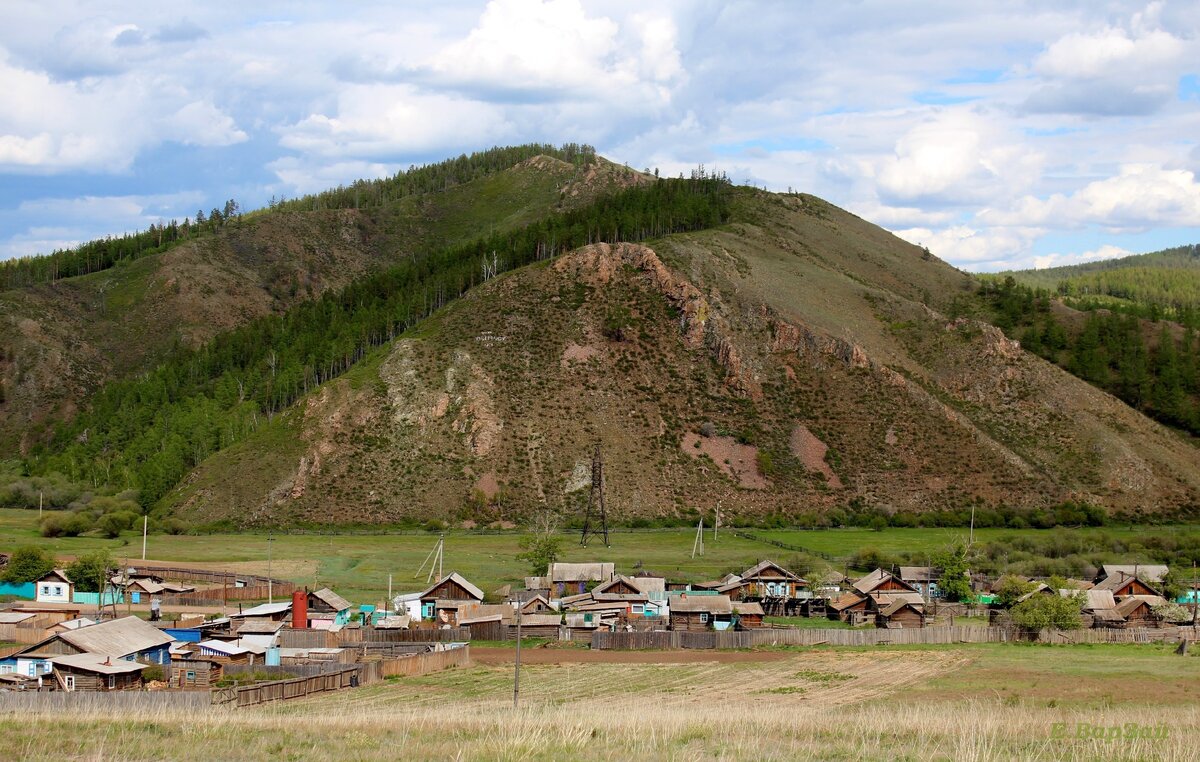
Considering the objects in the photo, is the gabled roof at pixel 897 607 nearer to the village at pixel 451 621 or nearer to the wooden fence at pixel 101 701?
the village at pixel 451 621

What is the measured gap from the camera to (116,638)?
50.3m

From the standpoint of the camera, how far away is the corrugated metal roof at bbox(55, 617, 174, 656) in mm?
48684

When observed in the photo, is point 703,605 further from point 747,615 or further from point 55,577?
point 55,577

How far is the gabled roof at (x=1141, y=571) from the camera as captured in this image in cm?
8117

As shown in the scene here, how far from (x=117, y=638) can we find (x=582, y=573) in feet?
119

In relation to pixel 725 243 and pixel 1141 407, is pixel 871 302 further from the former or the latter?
pixel 1141 407

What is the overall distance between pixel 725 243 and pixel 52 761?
483 ft

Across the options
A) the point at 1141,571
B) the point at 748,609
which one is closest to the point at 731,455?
the point at 1141,571

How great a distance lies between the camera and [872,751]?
25.9 metres

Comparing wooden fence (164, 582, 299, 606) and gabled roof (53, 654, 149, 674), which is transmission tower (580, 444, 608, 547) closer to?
wooden fence (164, 582, 299, 606)

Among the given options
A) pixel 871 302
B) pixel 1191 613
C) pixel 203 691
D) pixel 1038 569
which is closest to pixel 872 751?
pixel 203 691

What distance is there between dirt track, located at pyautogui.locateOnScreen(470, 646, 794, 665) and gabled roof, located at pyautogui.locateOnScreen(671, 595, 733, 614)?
9.17 meters

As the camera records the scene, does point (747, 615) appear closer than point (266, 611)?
No

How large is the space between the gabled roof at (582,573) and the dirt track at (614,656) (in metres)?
20.1
